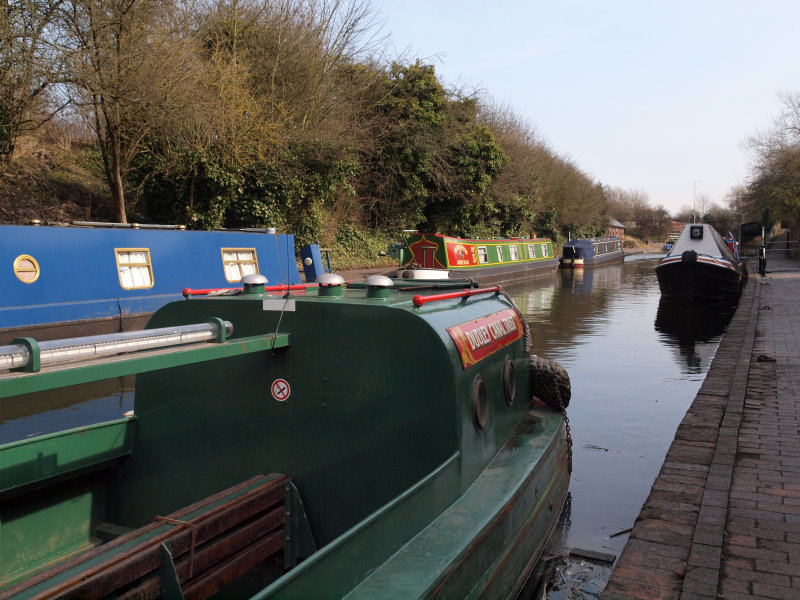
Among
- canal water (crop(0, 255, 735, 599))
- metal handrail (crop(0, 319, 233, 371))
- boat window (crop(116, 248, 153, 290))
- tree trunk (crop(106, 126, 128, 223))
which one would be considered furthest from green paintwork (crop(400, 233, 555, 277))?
metal handrail (crop(0, 319, 233, 371))

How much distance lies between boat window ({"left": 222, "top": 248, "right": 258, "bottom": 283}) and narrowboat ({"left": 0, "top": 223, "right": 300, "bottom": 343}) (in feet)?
0.06

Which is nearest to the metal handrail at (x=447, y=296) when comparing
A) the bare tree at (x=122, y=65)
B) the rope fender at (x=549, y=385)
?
the rope fender at (x=549, y=385)

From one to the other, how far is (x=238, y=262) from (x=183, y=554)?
9858 millimetres

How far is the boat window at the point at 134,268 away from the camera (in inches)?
400

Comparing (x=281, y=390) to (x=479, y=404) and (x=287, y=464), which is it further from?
(x=479, y=404)

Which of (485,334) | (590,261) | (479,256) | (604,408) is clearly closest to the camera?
(485,334)

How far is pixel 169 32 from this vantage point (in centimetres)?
1342

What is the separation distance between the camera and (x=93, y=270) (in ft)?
31.9

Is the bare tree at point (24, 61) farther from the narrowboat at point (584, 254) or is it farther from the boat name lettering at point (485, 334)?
the narrowboat at point (584, 254)

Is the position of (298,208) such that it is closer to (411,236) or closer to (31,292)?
(411,236)

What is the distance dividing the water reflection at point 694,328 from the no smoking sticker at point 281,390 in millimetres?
8955

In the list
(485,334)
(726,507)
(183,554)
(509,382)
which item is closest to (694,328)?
(726,507)

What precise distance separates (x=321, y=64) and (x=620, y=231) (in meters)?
62.8

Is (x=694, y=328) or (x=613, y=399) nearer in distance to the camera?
(x=613, y=399)
